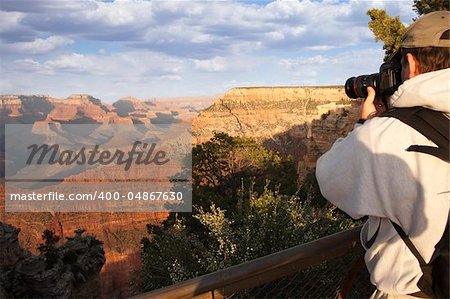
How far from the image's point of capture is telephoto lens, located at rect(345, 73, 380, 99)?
128cm

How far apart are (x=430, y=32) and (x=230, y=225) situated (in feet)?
17.4

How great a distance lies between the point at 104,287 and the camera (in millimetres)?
21812

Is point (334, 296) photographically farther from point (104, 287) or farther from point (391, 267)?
point (104, 287)

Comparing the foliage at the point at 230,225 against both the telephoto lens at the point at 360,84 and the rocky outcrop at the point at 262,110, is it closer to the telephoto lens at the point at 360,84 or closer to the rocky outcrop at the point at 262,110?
the telephoto lens at the point at 360,84

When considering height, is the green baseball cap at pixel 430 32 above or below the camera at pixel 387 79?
above

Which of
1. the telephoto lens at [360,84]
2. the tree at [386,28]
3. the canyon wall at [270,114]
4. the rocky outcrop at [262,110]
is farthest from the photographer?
the rocky outcrop at [262,110]

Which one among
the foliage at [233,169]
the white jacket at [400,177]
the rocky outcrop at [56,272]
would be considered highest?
the white jacket at [400,177]

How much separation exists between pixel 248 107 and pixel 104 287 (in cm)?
3207

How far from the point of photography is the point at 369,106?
1209 millimetres

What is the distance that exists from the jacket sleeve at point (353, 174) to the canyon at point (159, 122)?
922 centimetres

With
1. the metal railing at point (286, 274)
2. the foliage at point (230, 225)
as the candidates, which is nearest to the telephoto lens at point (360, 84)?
the metal railing at point (286, 274)

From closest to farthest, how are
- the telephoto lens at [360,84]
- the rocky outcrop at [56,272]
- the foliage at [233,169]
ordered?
1. the telephoto lens at [360,84]
2. the rocky outcrop at [56,272]
3. the foliage at [233,169]

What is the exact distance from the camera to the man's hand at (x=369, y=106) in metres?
1.18

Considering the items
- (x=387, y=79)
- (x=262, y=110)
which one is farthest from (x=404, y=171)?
(x=262, y=110)
